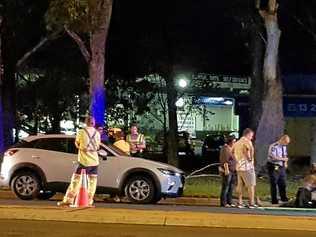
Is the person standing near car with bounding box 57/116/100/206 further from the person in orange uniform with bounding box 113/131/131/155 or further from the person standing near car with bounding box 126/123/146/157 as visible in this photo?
the person standing near car with bounding box 126/123/146/157

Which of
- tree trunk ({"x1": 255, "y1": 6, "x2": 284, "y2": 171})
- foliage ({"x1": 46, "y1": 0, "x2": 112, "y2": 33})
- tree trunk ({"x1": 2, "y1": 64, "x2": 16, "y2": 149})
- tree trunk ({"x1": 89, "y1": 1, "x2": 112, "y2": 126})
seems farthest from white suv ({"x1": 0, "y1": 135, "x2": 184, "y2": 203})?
tree trunk ({"x1": 2, "y1": 64, "x2": 16, "y2": 149})

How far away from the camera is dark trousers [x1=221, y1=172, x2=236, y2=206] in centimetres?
1731

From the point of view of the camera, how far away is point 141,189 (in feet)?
59.0

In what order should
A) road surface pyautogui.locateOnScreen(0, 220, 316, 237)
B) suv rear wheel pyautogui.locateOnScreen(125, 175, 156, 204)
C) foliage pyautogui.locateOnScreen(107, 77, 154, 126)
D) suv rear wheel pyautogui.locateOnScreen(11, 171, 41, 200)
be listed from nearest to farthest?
road surface pyautogui.locateOnScreen(0, 220, 316, 237) → suv rear wheel pyautogui.locateOnScreen(125, 175, 156, 204) → suv rear wheel pyautogui.locateOnScreen(11, 171, 41, 200) → foliage pyautogui.locateOnScreen(107, 77, 154, 126)

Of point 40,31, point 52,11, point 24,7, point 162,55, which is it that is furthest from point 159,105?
point 52,11

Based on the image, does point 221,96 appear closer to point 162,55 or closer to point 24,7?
point 162,55

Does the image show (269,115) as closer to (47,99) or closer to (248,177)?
(248,177)

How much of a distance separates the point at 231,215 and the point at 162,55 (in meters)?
20.6

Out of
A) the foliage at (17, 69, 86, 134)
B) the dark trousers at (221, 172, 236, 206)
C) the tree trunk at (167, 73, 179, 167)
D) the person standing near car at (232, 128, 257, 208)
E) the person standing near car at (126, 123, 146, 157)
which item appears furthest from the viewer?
the foliage at (17, 69, 86, 134)

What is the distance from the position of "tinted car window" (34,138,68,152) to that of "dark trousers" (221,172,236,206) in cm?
384

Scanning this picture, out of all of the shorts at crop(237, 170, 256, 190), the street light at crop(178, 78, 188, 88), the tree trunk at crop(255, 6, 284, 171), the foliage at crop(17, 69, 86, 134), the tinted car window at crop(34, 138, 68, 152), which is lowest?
the shorts at crop(237, 170, 256, 190)

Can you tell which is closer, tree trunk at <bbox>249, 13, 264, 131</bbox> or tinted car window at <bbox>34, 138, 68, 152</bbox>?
tinted car window at <bbox>34, 138, 68, 152</bbox>

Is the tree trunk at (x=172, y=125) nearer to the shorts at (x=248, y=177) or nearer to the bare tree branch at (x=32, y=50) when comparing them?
the bare tree branch at (x=32, y=50)

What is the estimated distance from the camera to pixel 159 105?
4284 centimetres
